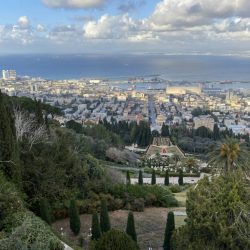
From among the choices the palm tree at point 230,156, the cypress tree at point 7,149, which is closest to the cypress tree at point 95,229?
the cypress tree at point 7,149

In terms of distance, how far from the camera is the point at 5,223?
26.7ft

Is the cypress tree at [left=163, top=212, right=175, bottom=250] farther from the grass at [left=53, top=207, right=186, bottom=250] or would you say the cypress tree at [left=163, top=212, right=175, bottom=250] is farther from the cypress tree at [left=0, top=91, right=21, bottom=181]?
the cypress tree at [left=0, top=91, right=21, bottom=181]

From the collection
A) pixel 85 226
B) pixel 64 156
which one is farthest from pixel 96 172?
pixel 85 226

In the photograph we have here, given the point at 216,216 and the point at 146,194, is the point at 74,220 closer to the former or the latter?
the point at 146,194

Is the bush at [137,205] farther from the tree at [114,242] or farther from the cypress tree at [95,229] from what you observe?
the tree at [114,242]

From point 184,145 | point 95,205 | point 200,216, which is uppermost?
point 200,216

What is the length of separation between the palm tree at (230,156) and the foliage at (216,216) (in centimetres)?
487

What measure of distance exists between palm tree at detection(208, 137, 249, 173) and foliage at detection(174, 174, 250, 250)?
192 inches

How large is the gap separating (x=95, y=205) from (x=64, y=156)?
84.1 inches

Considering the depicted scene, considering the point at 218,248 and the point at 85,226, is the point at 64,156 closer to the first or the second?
the point at 85,226

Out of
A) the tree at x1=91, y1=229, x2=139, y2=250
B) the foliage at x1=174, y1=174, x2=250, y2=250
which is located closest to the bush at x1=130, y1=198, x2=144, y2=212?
the foliage at x1=174, y1=174, x2=250, y2=250

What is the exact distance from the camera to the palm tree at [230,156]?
1408 centimetres

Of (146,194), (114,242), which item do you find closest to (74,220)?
(146,194)

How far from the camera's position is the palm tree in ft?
46.2
